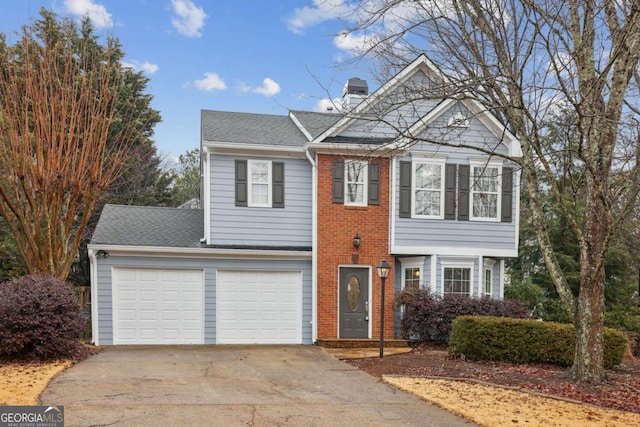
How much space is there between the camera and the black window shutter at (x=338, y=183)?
1305cm

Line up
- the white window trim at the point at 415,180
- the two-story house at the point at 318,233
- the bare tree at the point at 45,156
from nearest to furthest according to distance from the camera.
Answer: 1. the bare tree at the point at 45,156
2. the two-story house at the point at 318,233
3. the white window trim at the point at 415,180

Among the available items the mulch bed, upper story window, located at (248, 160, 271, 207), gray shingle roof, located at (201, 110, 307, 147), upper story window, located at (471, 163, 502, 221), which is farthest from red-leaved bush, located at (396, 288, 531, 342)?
gray shingle roof, located at (201, 110, 307, 147)

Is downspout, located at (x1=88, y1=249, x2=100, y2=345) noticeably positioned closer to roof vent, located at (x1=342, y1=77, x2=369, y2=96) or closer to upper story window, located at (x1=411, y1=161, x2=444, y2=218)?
upper story window, located at (x1=411, y1=161, x2=444, y2=218)

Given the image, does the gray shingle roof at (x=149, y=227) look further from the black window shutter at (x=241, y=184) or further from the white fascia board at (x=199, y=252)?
the black window shutter at (x=241, y=184)

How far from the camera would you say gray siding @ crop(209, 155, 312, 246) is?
1283 centimetres

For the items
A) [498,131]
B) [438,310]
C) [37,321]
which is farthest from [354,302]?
[37,321]

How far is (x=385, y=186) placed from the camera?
43.6 ft

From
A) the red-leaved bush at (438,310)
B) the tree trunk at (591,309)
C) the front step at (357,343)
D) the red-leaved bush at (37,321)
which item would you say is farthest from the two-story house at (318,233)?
the tree trunk at (591,309)

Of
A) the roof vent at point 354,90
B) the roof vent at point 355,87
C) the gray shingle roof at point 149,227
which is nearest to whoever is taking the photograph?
the gray shingle roof at point 149,227

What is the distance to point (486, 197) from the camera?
13656 millimetres

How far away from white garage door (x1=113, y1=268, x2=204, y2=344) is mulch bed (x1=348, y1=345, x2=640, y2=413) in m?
4.47

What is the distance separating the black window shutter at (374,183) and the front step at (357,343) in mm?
3557

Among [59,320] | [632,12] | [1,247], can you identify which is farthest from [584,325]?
[1,247]

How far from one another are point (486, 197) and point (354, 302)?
15.1 feet
